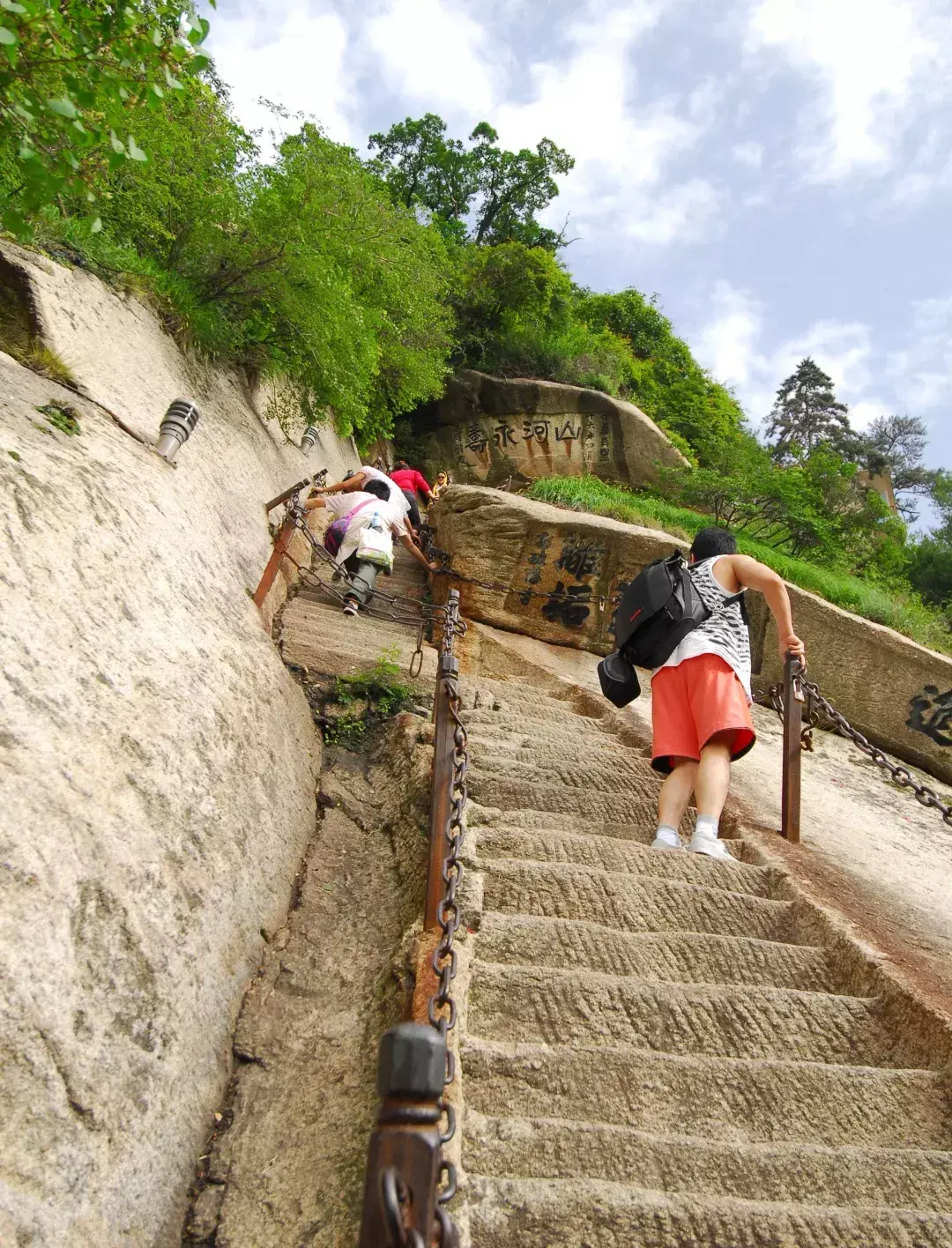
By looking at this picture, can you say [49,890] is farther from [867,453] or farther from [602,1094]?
[867,453]

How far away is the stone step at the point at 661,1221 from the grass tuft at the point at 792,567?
8.37 metres

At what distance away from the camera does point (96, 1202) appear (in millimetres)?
1740

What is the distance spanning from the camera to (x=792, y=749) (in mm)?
4105

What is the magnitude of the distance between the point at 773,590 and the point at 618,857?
1.55 m

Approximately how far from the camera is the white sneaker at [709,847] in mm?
3486

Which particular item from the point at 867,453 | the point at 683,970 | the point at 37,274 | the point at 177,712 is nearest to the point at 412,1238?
the point at 683,970

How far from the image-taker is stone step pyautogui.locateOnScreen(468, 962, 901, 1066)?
2410 mm

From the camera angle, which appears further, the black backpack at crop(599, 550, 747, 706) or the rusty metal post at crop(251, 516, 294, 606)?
the rusty metal post at crop(251, 516, 294, 606)

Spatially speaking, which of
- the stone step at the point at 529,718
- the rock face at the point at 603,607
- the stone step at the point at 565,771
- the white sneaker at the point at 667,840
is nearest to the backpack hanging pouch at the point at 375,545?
the rock face at the point at 603,607

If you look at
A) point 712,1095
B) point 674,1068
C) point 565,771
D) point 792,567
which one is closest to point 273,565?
point 565,771

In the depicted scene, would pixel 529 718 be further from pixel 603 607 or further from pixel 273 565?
pixel 603 607

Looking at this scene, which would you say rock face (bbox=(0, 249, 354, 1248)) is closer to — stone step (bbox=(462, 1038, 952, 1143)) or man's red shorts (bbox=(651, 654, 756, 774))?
stone step (bbox=(462, 1038, 952, 1143))

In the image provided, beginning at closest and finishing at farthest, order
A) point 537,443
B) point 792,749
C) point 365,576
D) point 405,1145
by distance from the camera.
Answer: point 405,1145, point 792,749, point 365,576, point 537,443

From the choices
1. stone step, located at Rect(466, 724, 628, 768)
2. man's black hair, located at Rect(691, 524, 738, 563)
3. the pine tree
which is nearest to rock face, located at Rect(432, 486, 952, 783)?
stone step, located at Rect(466, 724, 628, 768)
